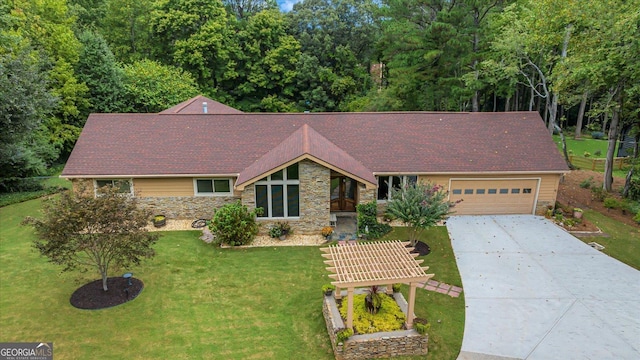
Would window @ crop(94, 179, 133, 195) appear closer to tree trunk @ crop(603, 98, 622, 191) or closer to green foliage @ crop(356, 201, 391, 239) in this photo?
green foliage @ crop(356, 201, 391, 239)

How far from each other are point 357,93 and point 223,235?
94.5 ft

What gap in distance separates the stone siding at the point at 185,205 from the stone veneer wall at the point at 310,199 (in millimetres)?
2199

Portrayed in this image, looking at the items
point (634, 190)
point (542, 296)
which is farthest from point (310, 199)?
point (634, 190)

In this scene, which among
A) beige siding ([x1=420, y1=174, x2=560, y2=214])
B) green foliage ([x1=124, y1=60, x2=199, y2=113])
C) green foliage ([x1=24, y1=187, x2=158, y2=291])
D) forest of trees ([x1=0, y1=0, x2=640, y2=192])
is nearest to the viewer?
green foliage ([x1=24, y1=187, x2=158, y2=291])

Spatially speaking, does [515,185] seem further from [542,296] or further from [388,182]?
[542,296]

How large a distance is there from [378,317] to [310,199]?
6472 millimetres

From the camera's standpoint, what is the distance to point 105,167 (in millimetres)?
15844

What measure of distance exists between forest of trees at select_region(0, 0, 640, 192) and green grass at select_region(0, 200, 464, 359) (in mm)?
11127

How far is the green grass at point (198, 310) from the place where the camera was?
8.87 m

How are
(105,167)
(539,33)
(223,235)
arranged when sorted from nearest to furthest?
(223,235)
(105,167)
(539,33)

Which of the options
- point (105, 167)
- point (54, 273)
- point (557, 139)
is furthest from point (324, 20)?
point (54, 273)

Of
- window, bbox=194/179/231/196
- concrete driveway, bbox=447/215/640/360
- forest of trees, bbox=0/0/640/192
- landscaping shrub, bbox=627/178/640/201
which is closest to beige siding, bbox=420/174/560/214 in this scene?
concrete driveway, bbox=447/215/640/360

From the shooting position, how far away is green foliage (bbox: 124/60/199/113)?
3134cm

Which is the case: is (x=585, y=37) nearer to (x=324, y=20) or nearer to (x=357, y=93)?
(x=357, y=93)
